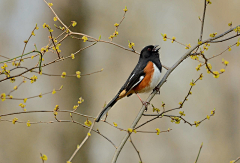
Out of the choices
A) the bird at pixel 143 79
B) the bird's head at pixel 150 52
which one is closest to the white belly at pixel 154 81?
the bird at pixel 143 79

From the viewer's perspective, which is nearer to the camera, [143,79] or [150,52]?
[143,79]

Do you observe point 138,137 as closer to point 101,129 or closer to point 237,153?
point 101,129

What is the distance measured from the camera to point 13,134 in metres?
4.95

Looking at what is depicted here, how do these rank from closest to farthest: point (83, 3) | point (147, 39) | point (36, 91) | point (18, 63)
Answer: point (18, 63) → point (36, 91) → point (83, 3) → point (147, 39)

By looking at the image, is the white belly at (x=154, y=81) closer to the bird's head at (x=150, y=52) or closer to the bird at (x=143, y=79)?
the bird at (x=143, y=79)

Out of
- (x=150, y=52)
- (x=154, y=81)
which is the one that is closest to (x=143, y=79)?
(x=154, y=81)

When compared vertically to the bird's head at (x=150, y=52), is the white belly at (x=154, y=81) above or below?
below

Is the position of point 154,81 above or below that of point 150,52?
below

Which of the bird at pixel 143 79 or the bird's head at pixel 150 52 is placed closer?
the bird at pixel 143 79

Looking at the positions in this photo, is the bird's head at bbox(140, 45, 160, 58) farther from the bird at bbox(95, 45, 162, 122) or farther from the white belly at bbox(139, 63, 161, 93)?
the white belly at bbox(139, 63, 161, 93)

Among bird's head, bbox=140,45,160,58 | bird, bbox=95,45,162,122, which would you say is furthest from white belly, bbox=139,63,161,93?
bird's head, bbox=140,45,160,58

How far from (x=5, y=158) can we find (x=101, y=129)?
1.91 m

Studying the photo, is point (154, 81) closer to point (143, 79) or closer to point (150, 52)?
point (143, 79)

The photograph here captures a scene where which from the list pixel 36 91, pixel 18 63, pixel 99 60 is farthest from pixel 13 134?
pixel 18 63
